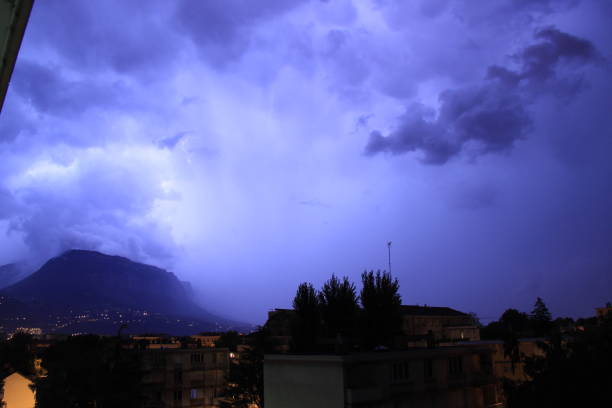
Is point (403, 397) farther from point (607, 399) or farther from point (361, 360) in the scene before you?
point (607, 399)

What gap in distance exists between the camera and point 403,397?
117 feet

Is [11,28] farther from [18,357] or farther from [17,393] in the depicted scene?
[18,357]

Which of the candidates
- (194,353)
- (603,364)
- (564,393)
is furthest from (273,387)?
(194,353)

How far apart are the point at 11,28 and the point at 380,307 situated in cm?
5906

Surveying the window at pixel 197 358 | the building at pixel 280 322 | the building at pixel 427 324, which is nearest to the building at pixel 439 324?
the building at pixel 427 324

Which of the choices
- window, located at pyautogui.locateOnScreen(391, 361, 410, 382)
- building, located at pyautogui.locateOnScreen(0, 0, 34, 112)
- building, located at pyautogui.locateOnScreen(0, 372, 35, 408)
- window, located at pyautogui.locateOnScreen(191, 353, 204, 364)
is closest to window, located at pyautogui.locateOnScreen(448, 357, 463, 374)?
window, located at pyautogui.locateOnScreen(391, 361, 410, 382)

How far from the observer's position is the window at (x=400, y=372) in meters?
35.9

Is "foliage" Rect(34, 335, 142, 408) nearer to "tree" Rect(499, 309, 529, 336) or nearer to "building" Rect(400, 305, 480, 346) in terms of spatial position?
"building" Rect(400, 305, 480, 346)

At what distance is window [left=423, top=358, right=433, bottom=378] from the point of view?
126ft

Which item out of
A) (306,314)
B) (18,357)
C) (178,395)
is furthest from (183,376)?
(18,357)

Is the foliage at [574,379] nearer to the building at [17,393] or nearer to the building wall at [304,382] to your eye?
the building wall at [304,382]

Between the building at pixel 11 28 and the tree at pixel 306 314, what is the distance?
2423 inches

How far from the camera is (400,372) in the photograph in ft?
120

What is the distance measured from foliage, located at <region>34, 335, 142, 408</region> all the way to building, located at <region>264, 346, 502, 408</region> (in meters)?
16.5
